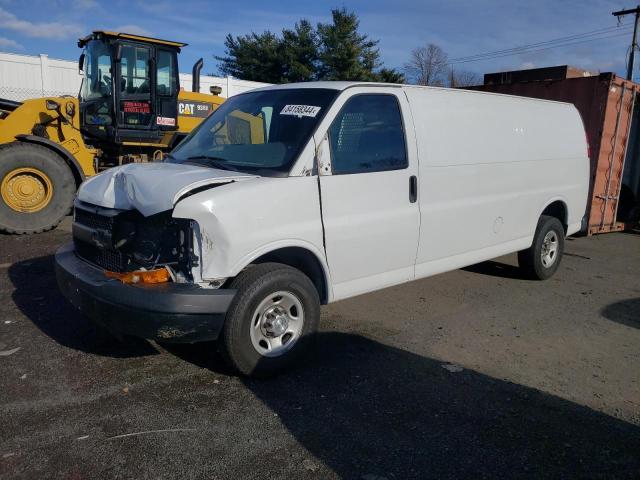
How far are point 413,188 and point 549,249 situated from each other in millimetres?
3007

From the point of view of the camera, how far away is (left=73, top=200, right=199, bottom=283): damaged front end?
3.47 metres

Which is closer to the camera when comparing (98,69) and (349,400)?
(349,400)

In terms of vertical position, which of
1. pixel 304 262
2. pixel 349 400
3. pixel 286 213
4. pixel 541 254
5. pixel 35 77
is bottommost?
pixel 349 400

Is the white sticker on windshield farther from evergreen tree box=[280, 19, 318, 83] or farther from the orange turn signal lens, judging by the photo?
evergreen tree box=[280, 19, 318, 83]

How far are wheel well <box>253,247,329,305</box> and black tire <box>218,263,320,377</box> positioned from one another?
18cm

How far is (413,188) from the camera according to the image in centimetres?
455

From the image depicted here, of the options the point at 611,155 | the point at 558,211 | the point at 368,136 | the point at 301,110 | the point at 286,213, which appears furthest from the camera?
the point at 611,155

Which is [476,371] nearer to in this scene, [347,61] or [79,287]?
[79,287]

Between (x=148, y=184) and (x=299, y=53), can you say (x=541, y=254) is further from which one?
(x=299, y=53)

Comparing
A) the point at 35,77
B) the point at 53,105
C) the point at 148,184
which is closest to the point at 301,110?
the point at 148,184

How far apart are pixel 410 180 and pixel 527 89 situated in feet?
20.6

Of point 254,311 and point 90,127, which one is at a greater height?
point 90,127

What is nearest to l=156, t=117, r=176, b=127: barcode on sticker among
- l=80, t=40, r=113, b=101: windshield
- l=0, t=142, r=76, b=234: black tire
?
l=80, t=40, r=113, b=101: windshield

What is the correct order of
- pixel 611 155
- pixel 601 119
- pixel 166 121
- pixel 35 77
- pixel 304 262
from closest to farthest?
pixel 304 262 < pixel 601 119 < pixel 611 155 < pixel 166 121 < pixel 35 77
